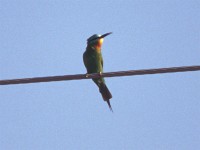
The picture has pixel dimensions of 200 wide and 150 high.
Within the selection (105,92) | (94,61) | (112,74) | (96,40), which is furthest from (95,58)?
(112,74)

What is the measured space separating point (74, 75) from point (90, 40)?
280cm

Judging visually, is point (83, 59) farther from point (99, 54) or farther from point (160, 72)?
point (160, 72)

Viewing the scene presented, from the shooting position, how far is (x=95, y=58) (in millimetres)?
6230

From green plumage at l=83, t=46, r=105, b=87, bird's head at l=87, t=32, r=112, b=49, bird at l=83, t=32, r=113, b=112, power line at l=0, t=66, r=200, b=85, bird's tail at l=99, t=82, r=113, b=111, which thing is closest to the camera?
power line at l=0, t=66, r=200, b=85

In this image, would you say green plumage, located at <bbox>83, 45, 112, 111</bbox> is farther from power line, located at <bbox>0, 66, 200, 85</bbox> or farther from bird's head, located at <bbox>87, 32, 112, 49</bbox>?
power line, located at <bbox>0, 66, 200, 85</bbox>

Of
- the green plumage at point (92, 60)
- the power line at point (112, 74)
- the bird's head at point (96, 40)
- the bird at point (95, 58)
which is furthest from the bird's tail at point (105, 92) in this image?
the power line at point (112, 74)

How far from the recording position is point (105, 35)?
6332 millimetres

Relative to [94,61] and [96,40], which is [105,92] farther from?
[96,40]

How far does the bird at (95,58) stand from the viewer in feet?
19.7

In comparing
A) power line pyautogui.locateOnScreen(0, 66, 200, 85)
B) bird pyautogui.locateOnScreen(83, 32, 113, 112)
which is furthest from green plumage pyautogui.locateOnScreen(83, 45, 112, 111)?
power line pyautogui.locateOnScreen(0, 66, 200, 85)

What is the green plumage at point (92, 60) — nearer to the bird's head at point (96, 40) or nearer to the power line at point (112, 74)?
the bird's head at point (96, 40)

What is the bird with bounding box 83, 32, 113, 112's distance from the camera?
237 inches

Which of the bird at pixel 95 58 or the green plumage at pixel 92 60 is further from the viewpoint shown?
the green plumage at pixel 92 60

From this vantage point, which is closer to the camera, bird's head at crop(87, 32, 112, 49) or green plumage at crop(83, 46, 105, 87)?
green plumage at crop(83, 46, 105, 87)
